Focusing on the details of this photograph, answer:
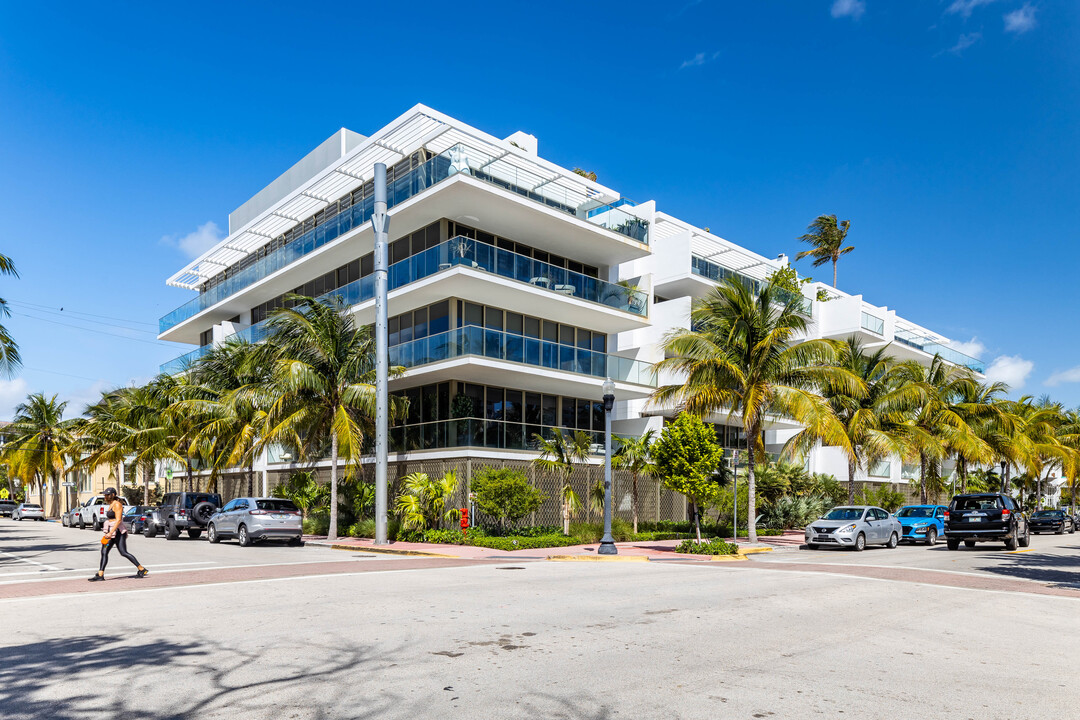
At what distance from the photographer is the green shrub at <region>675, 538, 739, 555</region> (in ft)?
74.3

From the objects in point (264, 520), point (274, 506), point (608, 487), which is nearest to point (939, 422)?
point (608, 487)

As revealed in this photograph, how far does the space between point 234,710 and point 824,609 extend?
8.65 meters

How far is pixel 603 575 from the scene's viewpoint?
16.5 meters

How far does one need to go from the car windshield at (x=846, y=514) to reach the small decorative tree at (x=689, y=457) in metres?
6.02

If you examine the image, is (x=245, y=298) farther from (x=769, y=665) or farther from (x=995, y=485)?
(x=995, y=485)

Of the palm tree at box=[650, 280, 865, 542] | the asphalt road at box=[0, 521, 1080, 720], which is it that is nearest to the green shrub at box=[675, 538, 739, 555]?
the palm tree at box=[650, 280, 865, 542]

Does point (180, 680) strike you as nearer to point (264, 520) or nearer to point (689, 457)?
point (689, 457)

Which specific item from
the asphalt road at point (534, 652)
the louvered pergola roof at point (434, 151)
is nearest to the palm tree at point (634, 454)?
the louvered pergola roof at point (434, 151)

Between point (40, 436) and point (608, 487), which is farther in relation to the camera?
point (40, 436)

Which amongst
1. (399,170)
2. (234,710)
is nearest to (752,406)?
(399,170)

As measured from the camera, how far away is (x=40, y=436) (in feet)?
197

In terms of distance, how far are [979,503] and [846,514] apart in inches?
192

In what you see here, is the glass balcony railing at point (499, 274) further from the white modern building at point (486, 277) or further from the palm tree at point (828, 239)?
the palm tree at point (828, 239)

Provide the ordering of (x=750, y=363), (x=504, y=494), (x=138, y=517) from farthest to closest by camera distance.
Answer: (x=138, y=517) → (x=750, y=363) → (x=504, y=494)
